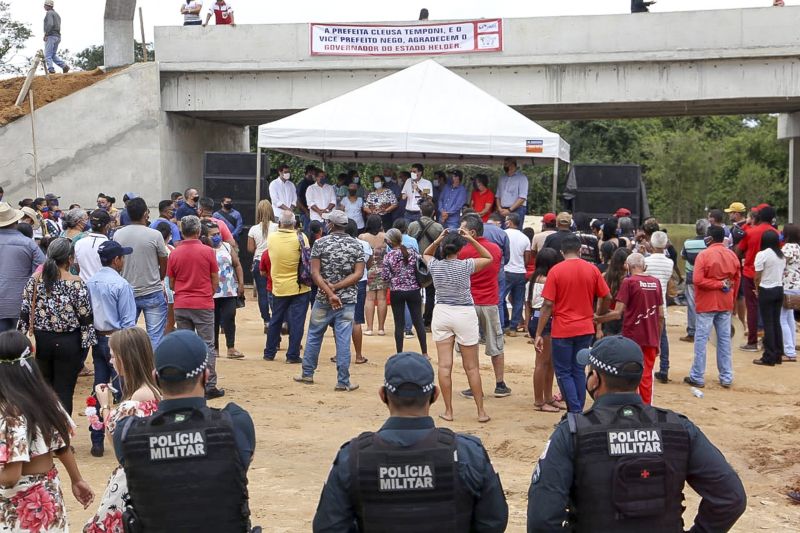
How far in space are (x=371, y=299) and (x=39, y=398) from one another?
9054mm

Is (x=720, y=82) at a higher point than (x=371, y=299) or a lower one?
higher

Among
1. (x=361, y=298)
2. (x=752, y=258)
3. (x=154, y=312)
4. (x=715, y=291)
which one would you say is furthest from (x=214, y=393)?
(x=752, y=258)

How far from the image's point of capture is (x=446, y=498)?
11.1 feet

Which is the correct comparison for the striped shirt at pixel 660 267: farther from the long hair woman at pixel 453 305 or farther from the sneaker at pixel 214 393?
the sneaker at pixel 214 393

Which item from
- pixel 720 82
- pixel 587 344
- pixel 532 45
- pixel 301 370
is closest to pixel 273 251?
pixel 301 370

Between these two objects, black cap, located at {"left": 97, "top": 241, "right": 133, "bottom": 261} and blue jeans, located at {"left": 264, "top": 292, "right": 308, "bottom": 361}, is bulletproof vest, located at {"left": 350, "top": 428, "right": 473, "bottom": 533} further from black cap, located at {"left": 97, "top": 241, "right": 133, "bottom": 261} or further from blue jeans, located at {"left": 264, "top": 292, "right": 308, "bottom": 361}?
blue jeans, located at {"left": 264, "top": 292, "right": 308, "bottom": 361}

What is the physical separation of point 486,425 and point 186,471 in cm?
590

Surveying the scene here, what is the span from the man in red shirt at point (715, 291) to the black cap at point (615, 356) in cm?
744

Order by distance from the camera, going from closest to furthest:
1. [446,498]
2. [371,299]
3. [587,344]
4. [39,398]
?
[446,498]
[39,398]
[587,344]
[371,299]

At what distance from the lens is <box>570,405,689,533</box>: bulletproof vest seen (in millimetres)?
3539

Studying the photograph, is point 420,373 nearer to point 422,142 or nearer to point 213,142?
point 422,142

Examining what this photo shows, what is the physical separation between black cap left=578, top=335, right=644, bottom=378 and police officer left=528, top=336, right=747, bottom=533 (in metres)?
0.11

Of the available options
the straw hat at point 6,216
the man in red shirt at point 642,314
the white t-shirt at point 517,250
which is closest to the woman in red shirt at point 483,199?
the white t-shirt at point 517,250

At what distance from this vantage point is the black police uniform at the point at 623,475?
354cm
